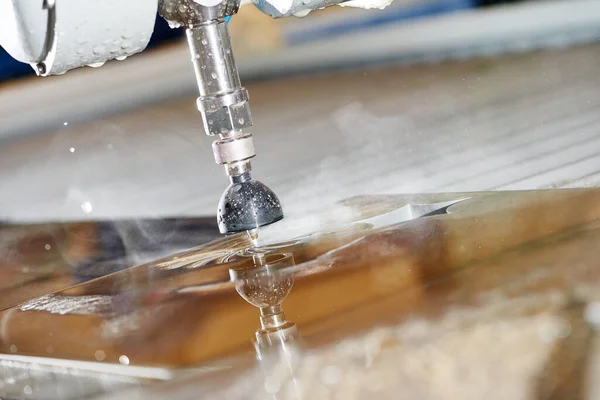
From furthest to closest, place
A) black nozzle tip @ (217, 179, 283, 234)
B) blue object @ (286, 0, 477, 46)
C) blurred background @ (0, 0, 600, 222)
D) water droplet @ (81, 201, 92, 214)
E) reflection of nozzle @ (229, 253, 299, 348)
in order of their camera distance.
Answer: blue object @ (286, 0, 477, 46) → water droplet @ (81, 201, 92, 214) → blurred background @ (0, 0, 600, 222) → black nozzle tip @ (217, 179, 283, 234) → reflection of nozzle @ (229, 253, 299, 348)

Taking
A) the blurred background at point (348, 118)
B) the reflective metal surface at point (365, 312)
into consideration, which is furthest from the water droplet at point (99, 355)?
the blurred background at point (348, 118)

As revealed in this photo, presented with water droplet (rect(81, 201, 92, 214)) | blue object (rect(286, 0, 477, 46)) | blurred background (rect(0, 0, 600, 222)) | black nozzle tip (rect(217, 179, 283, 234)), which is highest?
blue object (rect(286, 0, 477, 46))

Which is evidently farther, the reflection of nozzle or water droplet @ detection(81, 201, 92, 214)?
water droplet @ detection(81, 201, 92, 214)

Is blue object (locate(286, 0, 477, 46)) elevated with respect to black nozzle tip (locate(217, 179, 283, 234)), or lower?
elevated

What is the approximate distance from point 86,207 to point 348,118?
69 cm

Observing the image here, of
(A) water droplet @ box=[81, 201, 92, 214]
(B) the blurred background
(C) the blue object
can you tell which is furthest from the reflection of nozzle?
(C) the blue object

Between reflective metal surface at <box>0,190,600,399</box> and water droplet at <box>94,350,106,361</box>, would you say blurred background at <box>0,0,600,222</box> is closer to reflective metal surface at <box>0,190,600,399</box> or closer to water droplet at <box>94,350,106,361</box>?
reflective metal surface at <box>0,190,600,399</box>

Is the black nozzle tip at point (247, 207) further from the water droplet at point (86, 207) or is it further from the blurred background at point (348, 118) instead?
the water droplet at point (86, 207)

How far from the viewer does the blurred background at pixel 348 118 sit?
128 centimetres

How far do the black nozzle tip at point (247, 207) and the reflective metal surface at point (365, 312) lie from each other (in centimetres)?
5

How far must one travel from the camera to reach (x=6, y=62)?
13.6 ft

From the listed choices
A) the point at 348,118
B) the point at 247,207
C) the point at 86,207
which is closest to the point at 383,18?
the point at 348,118

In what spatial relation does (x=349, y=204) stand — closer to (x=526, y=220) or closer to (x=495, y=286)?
(x=526, y=220)

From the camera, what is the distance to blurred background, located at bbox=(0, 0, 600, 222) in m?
1.28
